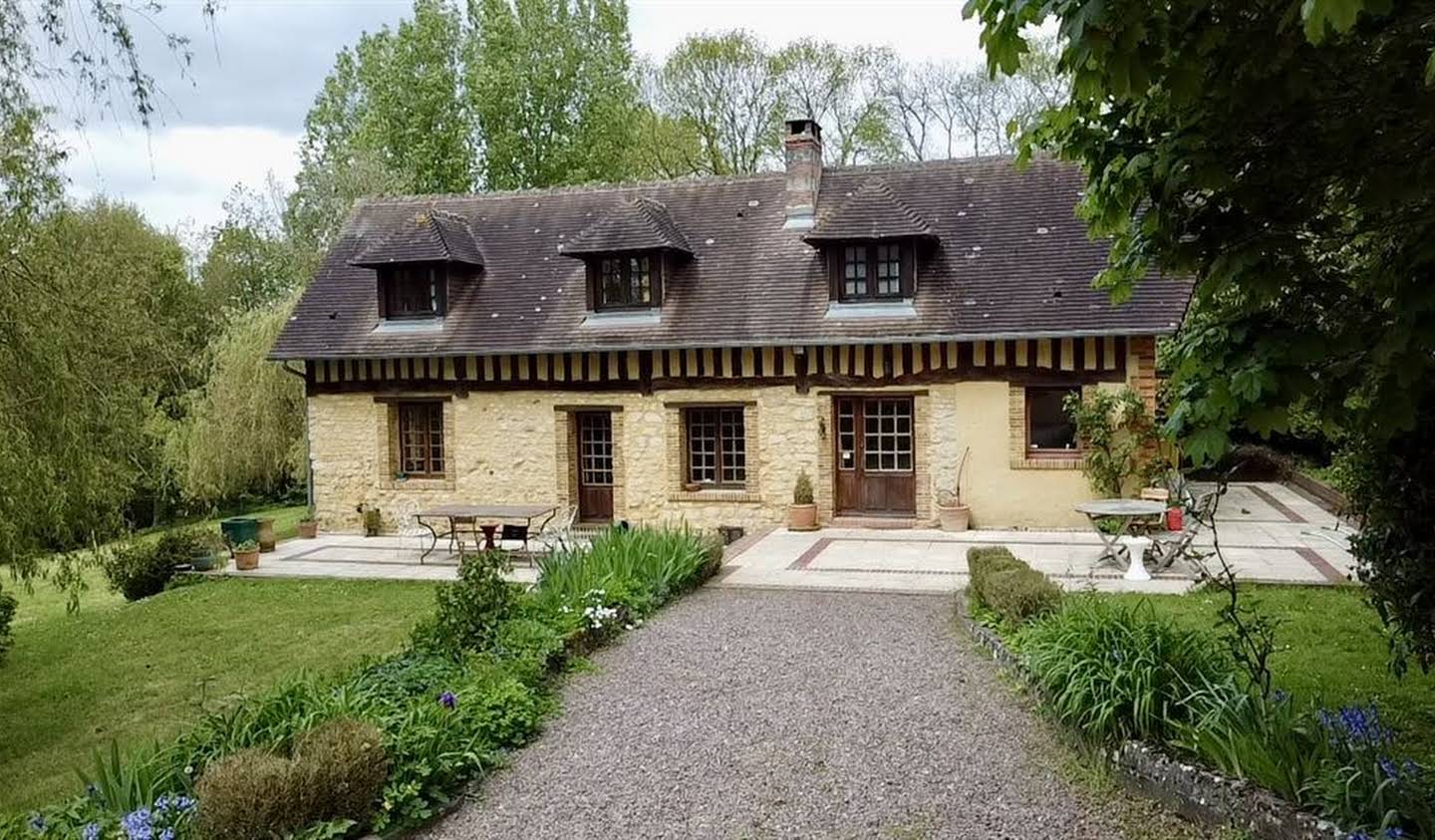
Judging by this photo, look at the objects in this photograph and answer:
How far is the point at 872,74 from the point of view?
31.1m

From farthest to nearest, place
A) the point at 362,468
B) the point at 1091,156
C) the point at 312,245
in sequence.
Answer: the point at 312,245 < the point at 362,468 < the point at 1091,156

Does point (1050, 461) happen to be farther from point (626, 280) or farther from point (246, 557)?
point (246, 557)

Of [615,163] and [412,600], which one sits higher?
[615,163]

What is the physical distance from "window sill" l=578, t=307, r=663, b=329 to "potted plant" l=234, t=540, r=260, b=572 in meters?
5.60

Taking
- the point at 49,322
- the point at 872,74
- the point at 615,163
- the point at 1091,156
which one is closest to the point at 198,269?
the point at 615,163

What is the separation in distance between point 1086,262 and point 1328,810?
11.3 m

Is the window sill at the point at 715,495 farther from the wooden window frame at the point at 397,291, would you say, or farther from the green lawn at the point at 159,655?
the wooden window frame at the point at 397,291

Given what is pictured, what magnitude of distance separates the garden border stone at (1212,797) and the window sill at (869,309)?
9966 millimetres

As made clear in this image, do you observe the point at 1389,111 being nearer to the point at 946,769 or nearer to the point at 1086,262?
the point at 946,769

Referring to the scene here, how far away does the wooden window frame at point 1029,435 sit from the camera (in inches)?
541

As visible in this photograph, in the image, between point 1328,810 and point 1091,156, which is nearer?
point 1328,810

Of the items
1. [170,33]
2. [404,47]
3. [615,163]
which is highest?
[404,47]

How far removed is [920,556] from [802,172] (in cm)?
683

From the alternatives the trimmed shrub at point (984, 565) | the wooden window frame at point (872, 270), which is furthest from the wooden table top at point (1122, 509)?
the wooden window frame at point (872, 270)
